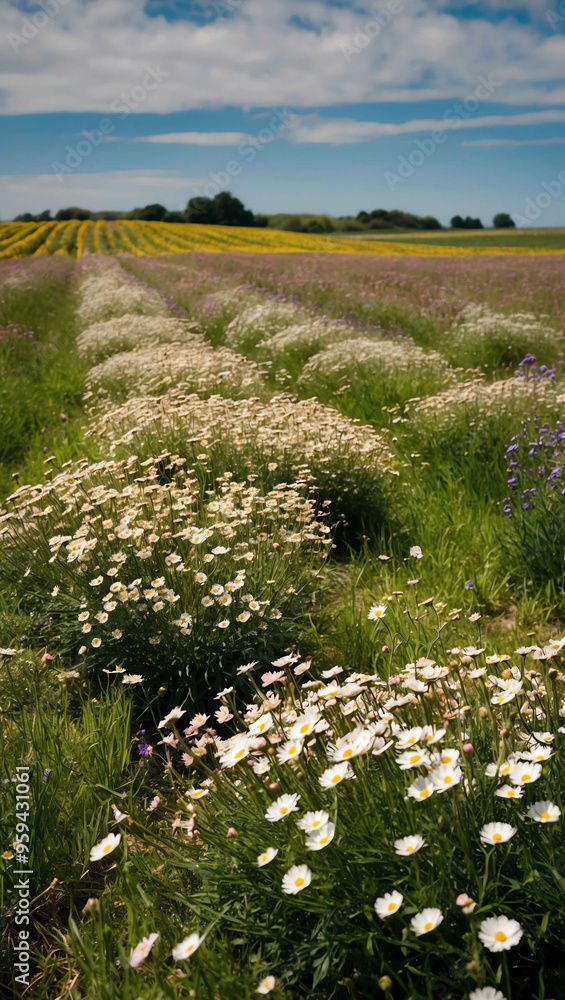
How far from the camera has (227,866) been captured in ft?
5.78

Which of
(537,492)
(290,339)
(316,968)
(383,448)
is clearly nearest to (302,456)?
(383,448)

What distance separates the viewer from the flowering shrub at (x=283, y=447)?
4.48m

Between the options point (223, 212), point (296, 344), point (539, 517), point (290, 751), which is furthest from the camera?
point (223, 212)

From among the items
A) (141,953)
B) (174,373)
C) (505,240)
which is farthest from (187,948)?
(505,240)

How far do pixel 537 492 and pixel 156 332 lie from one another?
7205mm

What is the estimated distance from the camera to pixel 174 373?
6.44 m

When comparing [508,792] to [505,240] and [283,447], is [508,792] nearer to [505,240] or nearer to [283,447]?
[283,447]

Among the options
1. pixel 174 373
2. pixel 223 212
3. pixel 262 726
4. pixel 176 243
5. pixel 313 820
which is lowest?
pixel 313 820

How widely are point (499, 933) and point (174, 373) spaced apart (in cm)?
582

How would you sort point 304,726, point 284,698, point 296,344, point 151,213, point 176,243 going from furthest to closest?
point 151,213
point 176,243
point 296,344
point 284,698
point 304,726

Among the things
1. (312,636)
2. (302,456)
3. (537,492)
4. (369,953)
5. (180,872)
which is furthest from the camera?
(302,456)

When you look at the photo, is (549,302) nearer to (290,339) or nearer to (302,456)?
(290,339)

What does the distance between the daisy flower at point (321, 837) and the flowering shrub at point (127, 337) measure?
28.1ft

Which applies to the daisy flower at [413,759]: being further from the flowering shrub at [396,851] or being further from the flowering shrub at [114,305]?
the flowering shrub at [114,305]
